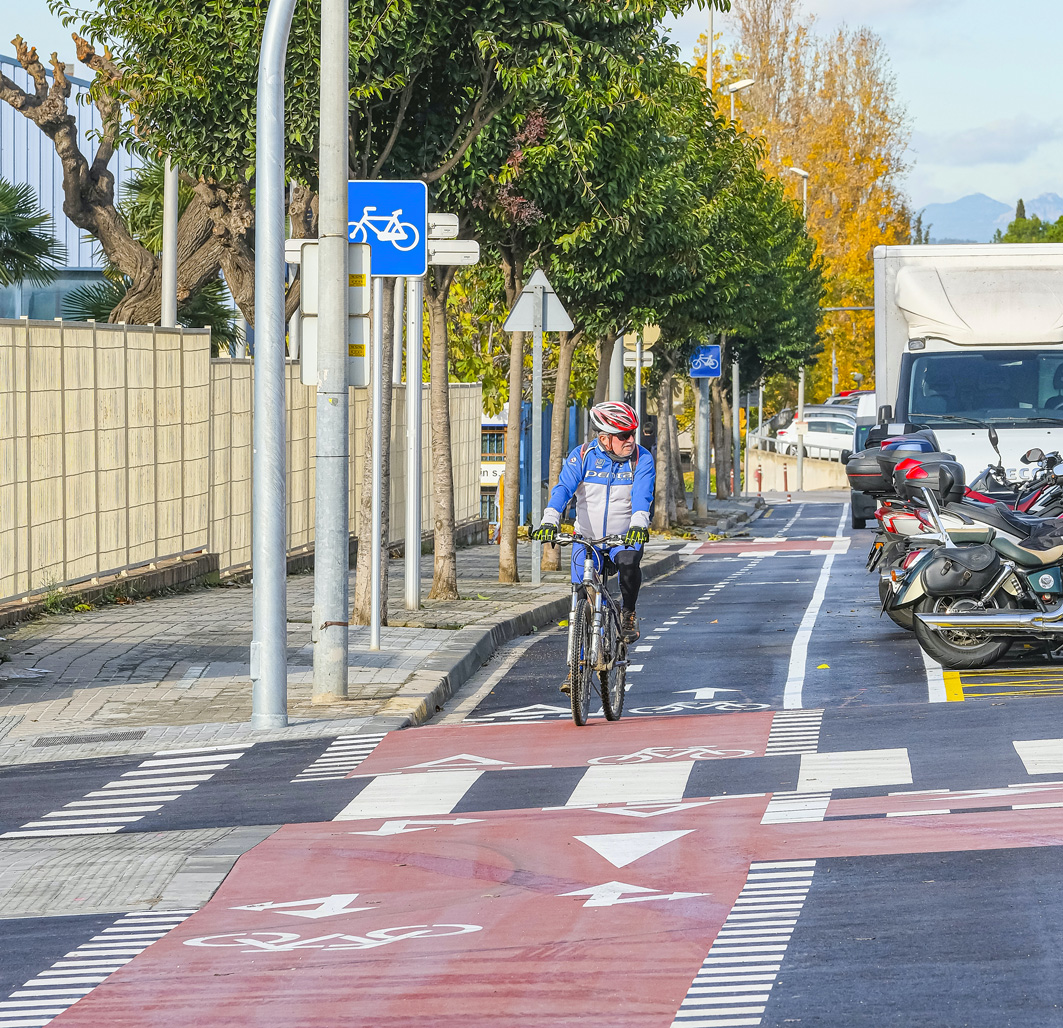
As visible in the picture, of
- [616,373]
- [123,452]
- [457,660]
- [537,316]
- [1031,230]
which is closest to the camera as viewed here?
[457,660]

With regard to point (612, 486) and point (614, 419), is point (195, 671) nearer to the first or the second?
point (612, 486)

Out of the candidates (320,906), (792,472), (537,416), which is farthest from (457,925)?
(792,472)

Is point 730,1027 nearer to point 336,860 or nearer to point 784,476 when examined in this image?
point 336,860

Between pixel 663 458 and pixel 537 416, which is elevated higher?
pixel 537 416

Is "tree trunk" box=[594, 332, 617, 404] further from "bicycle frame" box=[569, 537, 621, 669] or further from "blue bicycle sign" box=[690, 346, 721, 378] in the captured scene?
"bicycle frame" box=[569, 537, 621, 669]

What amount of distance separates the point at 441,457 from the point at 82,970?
41.4ft

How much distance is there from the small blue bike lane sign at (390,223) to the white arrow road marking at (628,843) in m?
5.59

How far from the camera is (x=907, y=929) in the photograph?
5773 mm

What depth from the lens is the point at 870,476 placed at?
14781 mm

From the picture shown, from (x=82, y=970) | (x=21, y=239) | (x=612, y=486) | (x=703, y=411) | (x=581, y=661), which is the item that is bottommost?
(x=82, y=970)

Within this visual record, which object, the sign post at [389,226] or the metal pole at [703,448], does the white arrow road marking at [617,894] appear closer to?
the sign post at [389,226]

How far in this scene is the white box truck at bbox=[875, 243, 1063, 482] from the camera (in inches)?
688

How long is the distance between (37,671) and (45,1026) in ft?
23.5

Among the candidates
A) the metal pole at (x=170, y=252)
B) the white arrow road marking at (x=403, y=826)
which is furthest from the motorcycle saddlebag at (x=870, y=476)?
the metal pole at (x=170, y=252)
